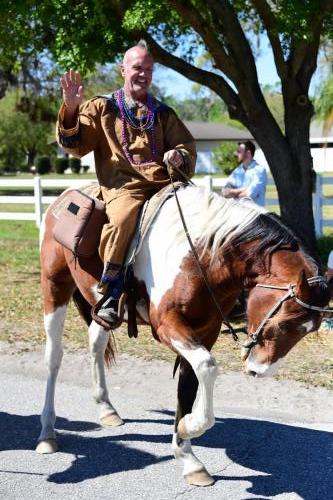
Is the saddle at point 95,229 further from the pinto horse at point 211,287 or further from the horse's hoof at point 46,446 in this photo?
the horse's hoof at point 46,446

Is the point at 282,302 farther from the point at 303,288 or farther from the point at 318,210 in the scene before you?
the point at 318,210

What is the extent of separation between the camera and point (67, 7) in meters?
10.1

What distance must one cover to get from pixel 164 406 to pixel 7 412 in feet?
4.36

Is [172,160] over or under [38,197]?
over

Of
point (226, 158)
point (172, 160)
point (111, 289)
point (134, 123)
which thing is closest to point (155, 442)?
point (111, 289)

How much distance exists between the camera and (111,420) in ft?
17.5

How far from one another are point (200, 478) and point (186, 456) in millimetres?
176

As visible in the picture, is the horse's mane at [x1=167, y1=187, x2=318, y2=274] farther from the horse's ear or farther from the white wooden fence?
the white wooden fence

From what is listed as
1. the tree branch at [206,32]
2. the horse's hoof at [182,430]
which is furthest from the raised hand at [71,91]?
the tree branch at [206,32]

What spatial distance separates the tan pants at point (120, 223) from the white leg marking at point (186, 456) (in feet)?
4.08

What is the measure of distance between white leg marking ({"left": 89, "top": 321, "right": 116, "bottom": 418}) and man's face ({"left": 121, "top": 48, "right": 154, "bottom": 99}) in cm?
197

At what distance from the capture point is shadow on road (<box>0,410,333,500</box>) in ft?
14.1

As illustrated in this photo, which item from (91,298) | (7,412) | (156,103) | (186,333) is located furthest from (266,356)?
(7,412)

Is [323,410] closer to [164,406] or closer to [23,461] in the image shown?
[164,406]
